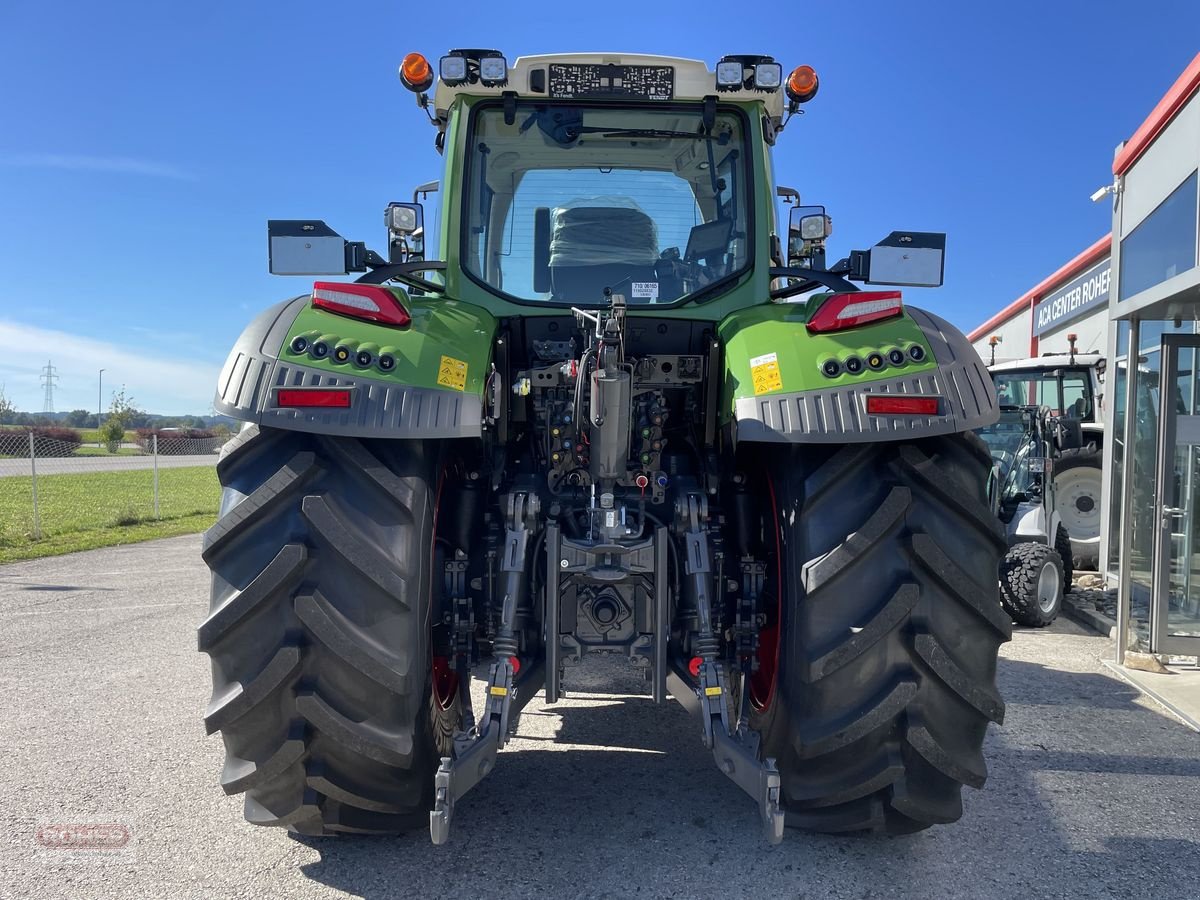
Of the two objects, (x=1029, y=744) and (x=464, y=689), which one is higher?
(x=464, y=689)

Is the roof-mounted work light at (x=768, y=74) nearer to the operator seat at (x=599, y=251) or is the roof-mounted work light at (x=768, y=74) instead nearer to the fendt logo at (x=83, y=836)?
the operator seat at (x=599, y=251)

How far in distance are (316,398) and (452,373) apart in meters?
0.38

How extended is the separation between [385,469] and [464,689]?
1111mm

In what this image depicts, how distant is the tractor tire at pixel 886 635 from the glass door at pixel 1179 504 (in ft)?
13.8

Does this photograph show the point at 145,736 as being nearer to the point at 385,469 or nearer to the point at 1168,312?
the point at 385,469

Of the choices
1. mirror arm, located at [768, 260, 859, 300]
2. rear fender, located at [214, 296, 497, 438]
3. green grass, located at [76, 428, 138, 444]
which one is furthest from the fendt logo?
green grass, located at [76, 428, 138, 444]

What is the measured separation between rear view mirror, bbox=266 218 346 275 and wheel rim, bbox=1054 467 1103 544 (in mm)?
9357

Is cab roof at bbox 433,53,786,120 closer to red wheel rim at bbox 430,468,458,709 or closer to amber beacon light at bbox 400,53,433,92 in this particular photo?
amber beacon light at bbox 400,53,433,92

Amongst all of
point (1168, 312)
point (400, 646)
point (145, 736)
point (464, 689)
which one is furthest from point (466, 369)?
point (1168, 312)

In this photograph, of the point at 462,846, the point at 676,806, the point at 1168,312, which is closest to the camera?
the point at 462,846

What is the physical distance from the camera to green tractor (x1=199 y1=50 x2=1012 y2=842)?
91.6 inches

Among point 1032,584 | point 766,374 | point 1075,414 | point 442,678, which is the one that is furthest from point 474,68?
point 1075,414

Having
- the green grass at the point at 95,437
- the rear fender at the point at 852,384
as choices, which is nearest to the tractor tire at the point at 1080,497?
the rear fender at the point at 852,384

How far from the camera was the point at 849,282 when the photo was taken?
3182mm
